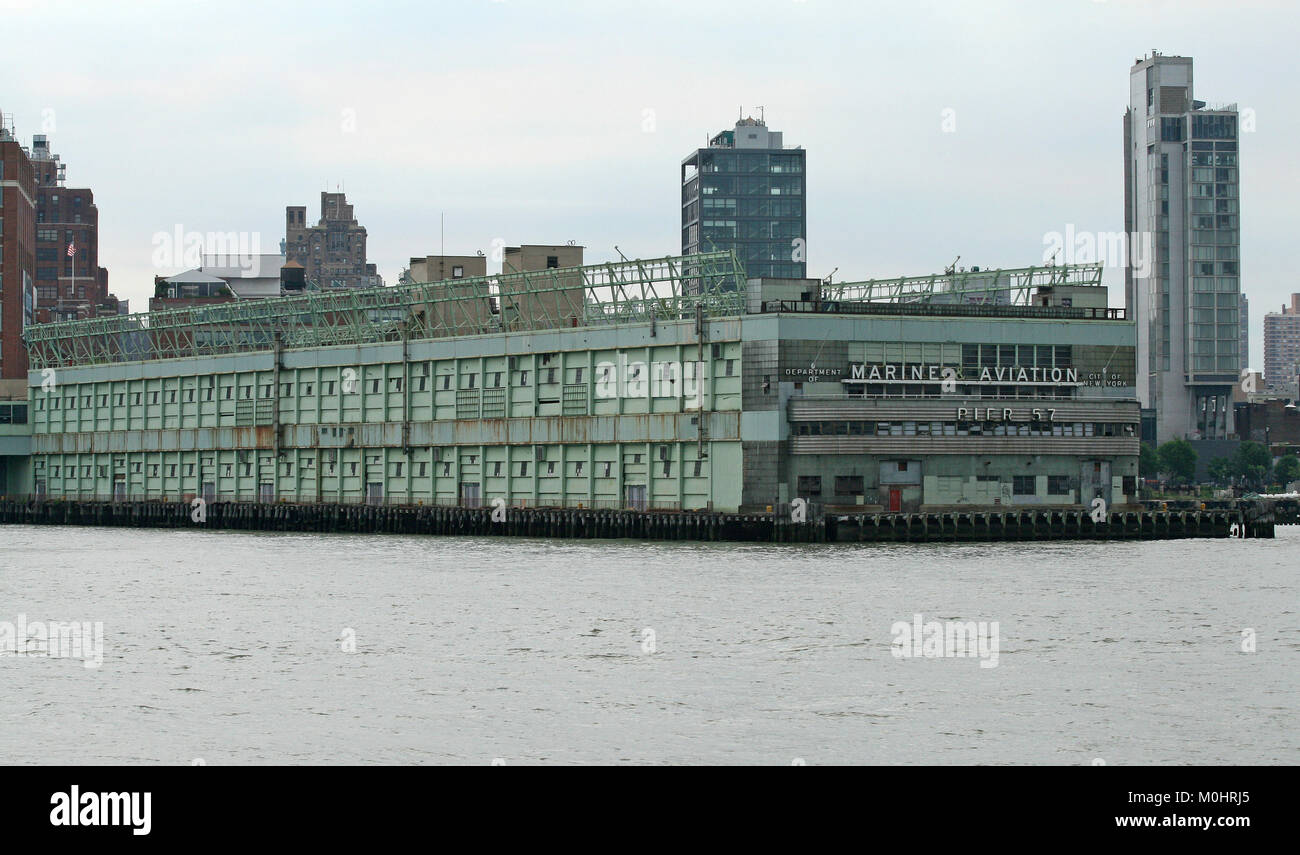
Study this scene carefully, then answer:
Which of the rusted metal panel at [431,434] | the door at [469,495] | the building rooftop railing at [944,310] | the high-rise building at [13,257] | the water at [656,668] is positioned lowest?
the water at [656,668]

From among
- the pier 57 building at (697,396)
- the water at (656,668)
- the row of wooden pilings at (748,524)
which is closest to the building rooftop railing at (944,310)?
the pier 57 building at (697,396)

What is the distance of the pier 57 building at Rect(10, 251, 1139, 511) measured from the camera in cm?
9144

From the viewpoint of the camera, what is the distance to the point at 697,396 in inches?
3706

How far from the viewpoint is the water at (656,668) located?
30.4 metres

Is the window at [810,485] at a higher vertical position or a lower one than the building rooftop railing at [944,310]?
lower

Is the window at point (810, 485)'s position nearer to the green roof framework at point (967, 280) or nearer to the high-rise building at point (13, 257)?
the green roof framework at point (967, 280)

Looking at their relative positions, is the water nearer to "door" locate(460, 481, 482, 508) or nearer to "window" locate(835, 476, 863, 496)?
"window" locate(835, 476, 863, 496)

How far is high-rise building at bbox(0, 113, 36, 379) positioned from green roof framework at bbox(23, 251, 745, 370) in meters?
36.3

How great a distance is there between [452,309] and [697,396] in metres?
27.4

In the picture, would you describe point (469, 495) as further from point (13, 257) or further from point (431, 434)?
point (13, 257)

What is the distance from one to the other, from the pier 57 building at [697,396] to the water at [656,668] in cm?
2159
